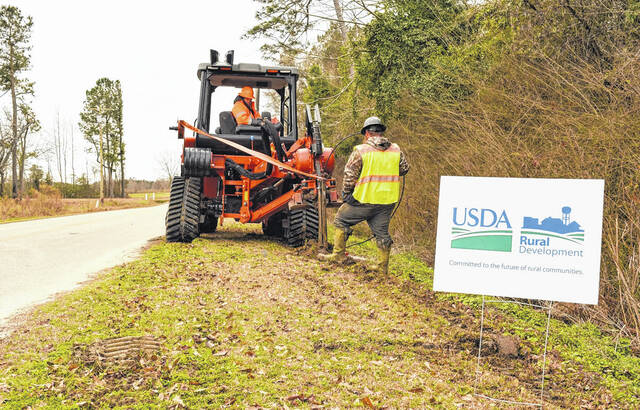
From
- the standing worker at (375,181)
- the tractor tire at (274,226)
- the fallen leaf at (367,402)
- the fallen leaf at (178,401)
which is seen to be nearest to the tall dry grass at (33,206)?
the tractor tire at (274,226)

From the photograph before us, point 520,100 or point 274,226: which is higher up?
point 520,100

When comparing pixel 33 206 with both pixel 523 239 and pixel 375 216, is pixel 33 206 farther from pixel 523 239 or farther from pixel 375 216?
pixel 523 239

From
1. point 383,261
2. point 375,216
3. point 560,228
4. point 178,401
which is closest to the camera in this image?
point 178,401

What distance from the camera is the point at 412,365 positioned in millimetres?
3852

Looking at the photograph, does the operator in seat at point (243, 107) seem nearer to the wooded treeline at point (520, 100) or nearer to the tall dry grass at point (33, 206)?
the wooded treeline at point (520, 100)

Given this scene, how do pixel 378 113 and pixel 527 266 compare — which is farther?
pixel 378 113

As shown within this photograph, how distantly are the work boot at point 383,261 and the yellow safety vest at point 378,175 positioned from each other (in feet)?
2.16

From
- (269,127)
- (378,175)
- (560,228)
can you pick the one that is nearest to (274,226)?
(269,127)

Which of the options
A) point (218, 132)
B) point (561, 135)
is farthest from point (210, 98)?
point (561, 135)

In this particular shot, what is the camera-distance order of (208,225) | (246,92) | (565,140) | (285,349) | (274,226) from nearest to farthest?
(285,349) → (565,140) → (246,92) → (274,226) → (208,225)

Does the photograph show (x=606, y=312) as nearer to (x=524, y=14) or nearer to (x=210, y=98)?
(x=524, y=14)

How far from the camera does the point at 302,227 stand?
8.70 meters

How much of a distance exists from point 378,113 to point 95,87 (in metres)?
39.7

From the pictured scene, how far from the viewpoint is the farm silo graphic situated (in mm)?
3545
